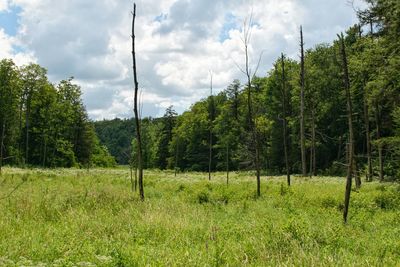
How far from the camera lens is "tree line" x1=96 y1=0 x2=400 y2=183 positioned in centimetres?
1666

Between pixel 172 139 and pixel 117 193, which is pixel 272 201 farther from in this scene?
pixel 172 139

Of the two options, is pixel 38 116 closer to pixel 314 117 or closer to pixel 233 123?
pixel 233 123

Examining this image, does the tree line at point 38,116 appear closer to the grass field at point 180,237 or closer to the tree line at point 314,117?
the tree line at point 314,117

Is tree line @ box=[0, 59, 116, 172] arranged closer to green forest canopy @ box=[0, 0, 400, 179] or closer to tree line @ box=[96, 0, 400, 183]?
green forest canopy @ box=[0, 0, 400, 179]

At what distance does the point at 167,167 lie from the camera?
78812mm

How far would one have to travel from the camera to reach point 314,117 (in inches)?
1779

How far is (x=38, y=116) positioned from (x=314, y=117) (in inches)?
1659

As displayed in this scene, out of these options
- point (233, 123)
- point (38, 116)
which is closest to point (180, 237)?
point (233, 123)

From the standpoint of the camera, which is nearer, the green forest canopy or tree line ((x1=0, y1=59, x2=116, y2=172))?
the green forest canopy

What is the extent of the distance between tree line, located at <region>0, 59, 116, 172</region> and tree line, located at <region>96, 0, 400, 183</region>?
14.5 m

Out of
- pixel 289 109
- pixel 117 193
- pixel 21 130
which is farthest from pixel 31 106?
pixel 117 193

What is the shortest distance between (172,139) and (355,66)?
Answer: 63.5 m

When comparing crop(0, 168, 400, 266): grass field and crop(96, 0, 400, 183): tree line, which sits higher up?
crop(96, 0, 400, 183): tree line

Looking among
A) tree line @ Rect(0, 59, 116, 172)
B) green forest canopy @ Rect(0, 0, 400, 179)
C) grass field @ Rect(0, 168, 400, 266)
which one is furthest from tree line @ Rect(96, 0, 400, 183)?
tree line @ Rect(0, 59, 116, 172)
